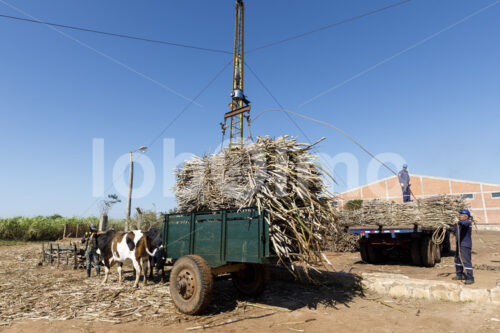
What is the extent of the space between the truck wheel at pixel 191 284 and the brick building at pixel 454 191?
23949 millimetres

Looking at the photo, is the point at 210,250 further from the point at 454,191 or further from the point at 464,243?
the point at 454,191

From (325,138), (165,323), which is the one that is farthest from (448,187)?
(165,323)

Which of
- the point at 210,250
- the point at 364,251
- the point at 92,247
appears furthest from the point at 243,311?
the point at 364,251

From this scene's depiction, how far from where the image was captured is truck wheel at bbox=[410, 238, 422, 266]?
27.9 ft

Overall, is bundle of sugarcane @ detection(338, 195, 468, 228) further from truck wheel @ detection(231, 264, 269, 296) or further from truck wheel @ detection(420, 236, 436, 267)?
truck wheel @ detection(231, 264, 269, 296)

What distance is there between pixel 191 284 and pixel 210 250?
64 centimetres

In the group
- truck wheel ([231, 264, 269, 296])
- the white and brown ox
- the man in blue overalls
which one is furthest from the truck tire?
the white and brown ox

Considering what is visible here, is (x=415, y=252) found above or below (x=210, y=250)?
below

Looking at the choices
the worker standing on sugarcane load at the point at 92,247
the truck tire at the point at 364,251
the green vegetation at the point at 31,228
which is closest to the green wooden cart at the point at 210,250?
the worker standing on sugarcane load at the point at 92,247

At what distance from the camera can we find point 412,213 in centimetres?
927

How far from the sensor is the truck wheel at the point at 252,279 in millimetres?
5758

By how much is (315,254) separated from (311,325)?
1080 mm

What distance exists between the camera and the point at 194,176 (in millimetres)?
5957

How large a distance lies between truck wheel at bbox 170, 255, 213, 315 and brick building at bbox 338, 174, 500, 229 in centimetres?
2395
